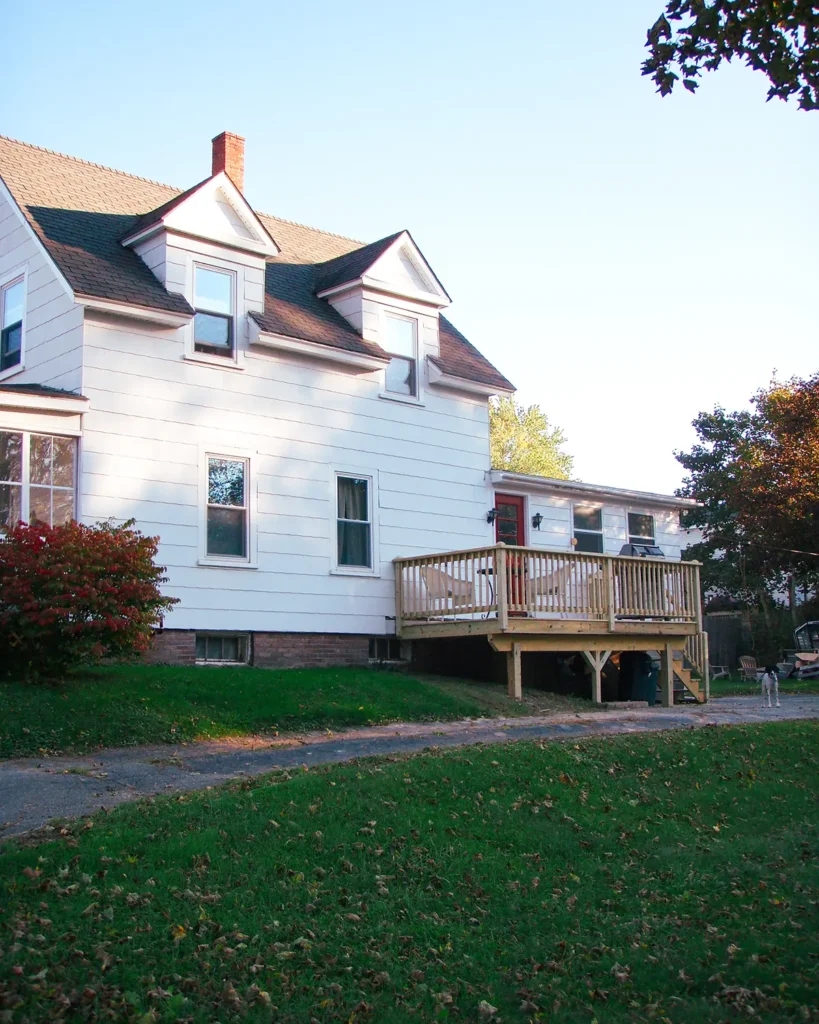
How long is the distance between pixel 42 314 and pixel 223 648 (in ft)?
19.3

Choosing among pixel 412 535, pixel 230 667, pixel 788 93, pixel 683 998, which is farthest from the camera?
pixel 412 535

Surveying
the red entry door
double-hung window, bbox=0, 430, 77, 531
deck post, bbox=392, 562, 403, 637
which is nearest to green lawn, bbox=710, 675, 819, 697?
the red entry door

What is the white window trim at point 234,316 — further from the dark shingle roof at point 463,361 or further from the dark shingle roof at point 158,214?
the dark shingle roof at point 463,361

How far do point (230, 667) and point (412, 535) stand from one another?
15.6ft

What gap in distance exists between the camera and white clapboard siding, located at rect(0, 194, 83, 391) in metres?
16.7

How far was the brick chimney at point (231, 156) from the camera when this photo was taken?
69.7 feet

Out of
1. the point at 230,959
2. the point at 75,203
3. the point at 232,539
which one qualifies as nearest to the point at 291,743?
the point at 232,539

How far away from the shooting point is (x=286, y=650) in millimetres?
18609

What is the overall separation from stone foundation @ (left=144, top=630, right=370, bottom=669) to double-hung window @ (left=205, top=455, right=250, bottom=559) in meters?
1.36

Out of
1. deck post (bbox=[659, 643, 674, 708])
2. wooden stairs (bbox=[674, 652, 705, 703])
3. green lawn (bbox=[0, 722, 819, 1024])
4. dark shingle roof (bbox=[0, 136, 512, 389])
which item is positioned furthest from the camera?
wooden stairs (bbox=[674, 652, 705, 703])

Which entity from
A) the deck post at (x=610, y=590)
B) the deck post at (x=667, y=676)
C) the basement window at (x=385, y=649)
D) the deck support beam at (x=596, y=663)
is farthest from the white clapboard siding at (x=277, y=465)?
the deck post at (x=667, y=676)

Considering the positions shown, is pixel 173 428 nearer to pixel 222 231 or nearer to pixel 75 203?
pixel 222 231

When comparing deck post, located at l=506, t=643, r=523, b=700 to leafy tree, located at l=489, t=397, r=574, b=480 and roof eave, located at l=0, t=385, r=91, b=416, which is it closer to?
roof eave, located at l=0, t=385, r=91, b=416

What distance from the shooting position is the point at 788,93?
9094 mm
